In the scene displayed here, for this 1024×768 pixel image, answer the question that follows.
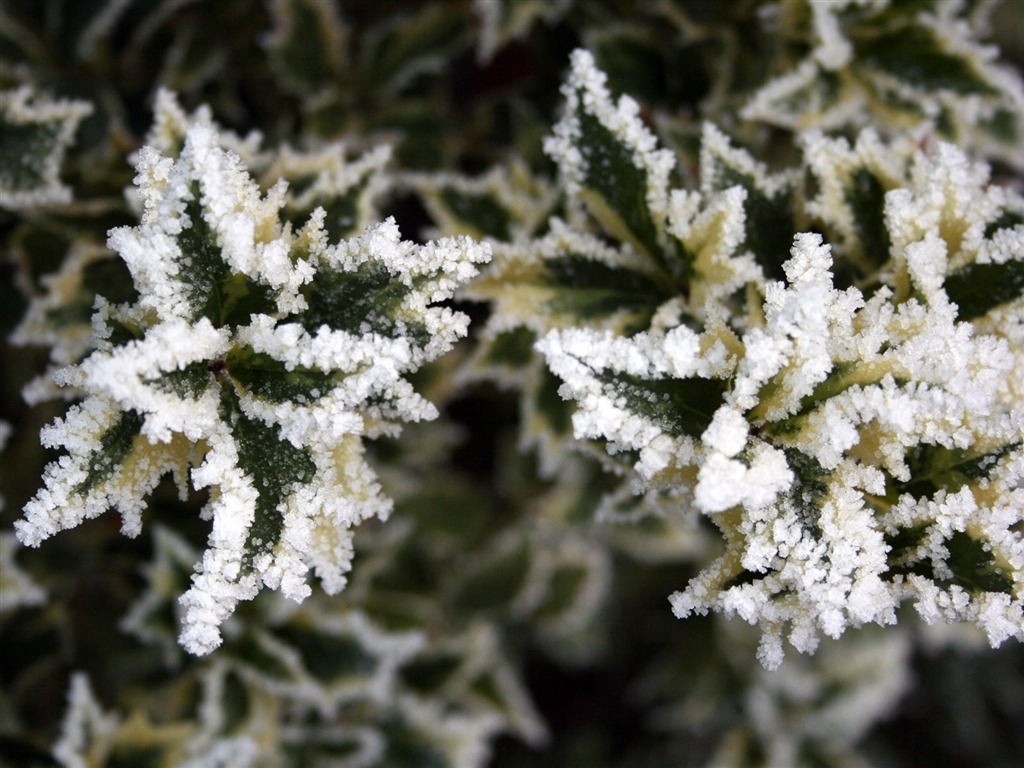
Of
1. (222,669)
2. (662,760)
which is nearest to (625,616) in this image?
(662,760)

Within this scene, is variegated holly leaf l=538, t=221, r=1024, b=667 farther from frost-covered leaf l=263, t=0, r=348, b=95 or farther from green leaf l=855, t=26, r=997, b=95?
frost-covered leaf l=263, t=0, r=348, b=95

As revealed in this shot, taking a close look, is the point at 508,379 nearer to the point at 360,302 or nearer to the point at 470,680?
the point at 360,302

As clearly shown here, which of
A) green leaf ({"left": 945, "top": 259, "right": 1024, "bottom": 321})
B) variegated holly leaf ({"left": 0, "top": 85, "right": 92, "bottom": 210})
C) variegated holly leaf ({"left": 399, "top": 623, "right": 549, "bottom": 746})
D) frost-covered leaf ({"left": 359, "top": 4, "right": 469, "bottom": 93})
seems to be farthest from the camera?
variegated holly leaf ({"left": 399, "top": 623, "right": 549, "bottom": 746})

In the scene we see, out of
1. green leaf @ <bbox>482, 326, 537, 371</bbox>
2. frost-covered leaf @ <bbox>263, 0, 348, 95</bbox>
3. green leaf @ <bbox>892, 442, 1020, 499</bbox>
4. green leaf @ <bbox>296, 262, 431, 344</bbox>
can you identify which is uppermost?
frost-covered leaf @ <bbox>263, 0, 348, 95</bbox>

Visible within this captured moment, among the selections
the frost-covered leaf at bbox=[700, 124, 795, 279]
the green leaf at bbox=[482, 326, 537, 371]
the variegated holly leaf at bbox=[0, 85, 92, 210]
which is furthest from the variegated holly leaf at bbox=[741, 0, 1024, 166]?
the variegated holly leaf at bbox=[0, 85, 92, 210]

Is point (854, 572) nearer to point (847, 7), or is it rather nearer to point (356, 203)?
point (356, 203)

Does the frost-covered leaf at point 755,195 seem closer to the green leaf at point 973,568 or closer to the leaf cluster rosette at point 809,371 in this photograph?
the leaf cluster rosette at point 809,371

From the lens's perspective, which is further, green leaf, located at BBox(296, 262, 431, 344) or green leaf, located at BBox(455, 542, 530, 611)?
green leaf, located at BBox(455, 542, 530, 611)
